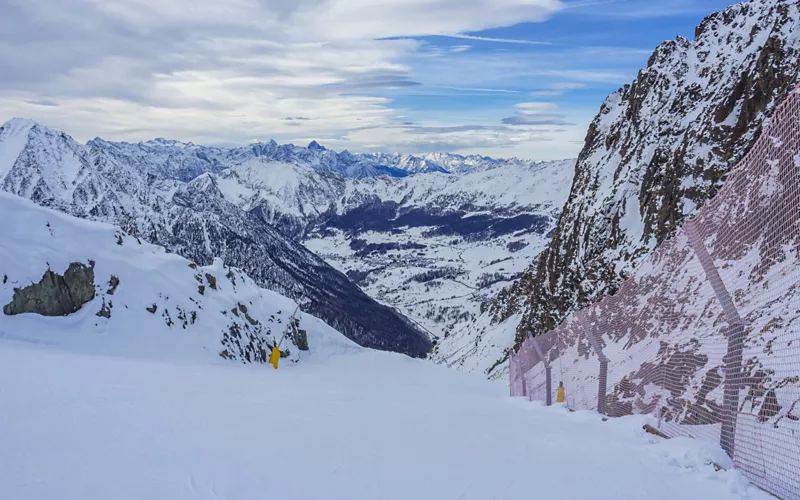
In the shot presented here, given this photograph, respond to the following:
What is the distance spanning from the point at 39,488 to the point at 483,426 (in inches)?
295

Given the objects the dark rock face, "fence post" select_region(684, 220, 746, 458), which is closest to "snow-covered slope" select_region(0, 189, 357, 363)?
the dark rock face

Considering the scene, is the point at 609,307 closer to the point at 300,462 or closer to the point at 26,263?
the point at 300,462

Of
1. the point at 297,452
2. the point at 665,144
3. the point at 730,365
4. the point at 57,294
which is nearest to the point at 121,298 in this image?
the point at 57,294

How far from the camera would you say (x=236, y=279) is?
41.6 metres

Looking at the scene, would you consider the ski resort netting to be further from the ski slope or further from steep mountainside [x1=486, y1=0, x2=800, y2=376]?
steep mountainside [x1=486, y1=0, x2=800, y2=376]

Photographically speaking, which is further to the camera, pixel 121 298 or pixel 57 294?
pixel 121 298

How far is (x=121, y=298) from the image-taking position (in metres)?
26.9

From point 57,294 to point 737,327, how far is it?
83.4 ft

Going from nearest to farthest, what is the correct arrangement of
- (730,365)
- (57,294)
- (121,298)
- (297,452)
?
(730,365) < (297,452) < (57,294) < (121,298)

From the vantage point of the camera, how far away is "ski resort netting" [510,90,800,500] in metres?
6.73

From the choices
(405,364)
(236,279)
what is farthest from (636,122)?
(236,279)

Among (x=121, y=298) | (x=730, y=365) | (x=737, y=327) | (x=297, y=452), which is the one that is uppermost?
(x=737, y=327)

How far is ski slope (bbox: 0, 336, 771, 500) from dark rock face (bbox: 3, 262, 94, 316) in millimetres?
12357

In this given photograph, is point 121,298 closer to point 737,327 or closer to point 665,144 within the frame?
point 737,327
